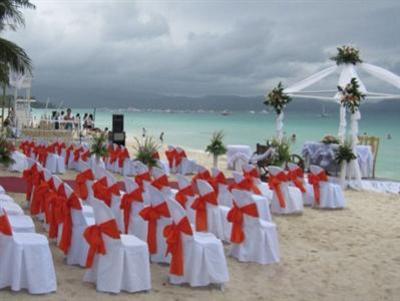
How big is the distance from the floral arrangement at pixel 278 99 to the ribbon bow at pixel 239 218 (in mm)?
9142

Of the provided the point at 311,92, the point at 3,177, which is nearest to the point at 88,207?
the point at 3,177

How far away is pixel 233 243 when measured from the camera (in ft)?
23.1

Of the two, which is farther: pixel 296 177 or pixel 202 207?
pixel 296 177

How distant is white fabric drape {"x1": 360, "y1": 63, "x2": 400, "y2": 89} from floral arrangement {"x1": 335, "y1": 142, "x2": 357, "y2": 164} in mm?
2134

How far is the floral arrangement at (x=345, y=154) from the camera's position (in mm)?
13039

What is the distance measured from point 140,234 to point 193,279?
1.54 meters

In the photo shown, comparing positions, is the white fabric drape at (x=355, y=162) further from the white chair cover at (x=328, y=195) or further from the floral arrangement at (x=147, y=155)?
the floral arrangement at (x=147, y=155)

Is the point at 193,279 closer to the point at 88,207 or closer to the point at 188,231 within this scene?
the point at 188,231

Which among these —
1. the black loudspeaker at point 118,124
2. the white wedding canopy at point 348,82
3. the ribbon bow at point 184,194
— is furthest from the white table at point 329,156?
the ribbon bow at point 184,194

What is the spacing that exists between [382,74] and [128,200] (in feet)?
30.8

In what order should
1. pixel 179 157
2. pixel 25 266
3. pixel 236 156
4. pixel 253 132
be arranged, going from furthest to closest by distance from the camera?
1. pixel 253 132
2. pixel 236 156
3. pixel 179 157
4. pixel 25 266

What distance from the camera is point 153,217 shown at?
6.50 meters

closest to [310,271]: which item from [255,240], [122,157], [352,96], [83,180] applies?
[255,240]

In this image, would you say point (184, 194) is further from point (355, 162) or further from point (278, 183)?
point (355, 162)
